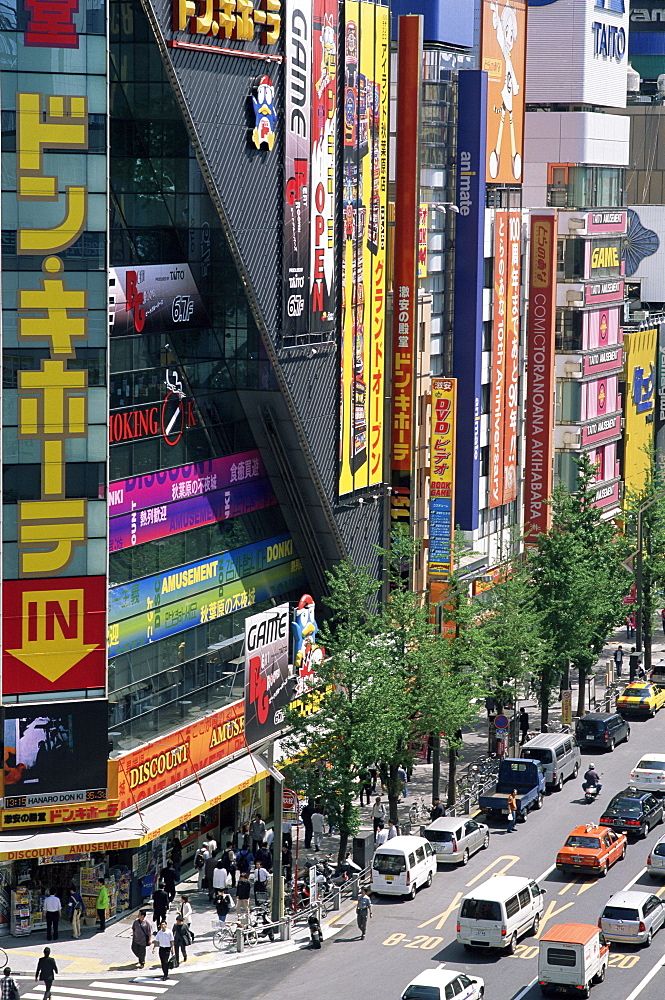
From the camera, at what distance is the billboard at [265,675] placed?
55000mm

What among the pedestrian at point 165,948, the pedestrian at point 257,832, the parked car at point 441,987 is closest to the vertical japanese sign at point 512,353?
the pedestrian at point 257,832

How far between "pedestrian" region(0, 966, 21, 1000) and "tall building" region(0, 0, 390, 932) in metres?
5.63

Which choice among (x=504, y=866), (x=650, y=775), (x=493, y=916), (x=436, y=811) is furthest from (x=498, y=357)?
(x=493, y=916)

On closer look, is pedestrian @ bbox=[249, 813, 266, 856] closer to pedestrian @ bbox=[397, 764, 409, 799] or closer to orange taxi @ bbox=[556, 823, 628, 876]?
pedestrian @ bbox=[397, 764, 409, 799]

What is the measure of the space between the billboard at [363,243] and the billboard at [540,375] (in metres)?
22.3

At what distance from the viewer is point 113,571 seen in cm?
5597

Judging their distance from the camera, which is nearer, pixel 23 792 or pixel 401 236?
pixel 23 792

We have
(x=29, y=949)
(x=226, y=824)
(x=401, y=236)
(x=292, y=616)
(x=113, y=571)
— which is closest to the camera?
(x=29, y=949)

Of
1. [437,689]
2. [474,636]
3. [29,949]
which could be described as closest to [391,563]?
[474,636]

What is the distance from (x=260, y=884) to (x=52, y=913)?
303 inches

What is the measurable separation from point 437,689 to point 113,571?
13.8 metres

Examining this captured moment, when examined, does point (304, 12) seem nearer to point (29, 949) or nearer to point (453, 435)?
point (453, 435)

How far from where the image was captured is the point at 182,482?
60938mm

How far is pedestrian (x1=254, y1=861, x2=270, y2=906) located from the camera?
2222 inches
